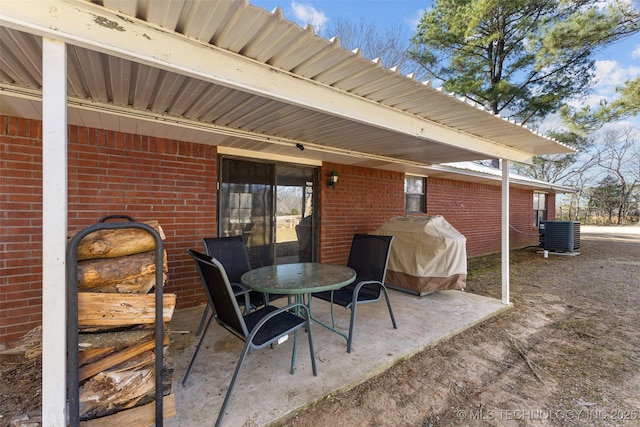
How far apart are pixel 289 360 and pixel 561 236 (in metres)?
10.1

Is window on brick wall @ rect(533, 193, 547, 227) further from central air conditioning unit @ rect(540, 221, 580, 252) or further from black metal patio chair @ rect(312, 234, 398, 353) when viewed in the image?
black metal patio chair @ rect(312, 234, 398, 353)

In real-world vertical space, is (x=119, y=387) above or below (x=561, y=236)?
below

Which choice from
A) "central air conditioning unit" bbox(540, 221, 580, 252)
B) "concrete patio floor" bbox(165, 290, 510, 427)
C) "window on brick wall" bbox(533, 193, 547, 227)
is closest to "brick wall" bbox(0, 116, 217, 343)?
"concrete patio floor" bbox(165, 290, 510, 427)

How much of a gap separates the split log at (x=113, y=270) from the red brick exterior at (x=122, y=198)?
201 centimetres

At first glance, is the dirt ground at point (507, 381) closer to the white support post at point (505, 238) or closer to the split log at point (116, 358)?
the white support post at point (505, 238)

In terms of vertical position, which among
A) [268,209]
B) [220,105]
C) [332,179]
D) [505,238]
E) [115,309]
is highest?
[220,105]

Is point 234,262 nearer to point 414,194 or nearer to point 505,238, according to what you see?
point 505,238

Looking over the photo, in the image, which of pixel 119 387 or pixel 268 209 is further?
pixel 268 209

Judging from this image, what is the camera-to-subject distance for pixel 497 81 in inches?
391

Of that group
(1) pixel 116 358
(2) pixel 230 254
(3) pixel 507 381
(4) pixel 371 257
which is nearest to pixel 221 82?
(1) pixel 116 358

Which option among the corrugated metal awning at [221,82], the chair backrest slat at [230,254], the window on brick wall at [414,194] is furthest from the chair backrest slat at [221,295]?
the window on brick wall at [414,194]

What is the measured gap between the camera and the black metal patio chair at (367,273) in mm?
3013

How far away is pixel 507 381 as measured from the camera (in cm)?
239

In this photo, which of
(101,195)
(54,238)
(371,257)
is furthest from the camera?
(371,257)
